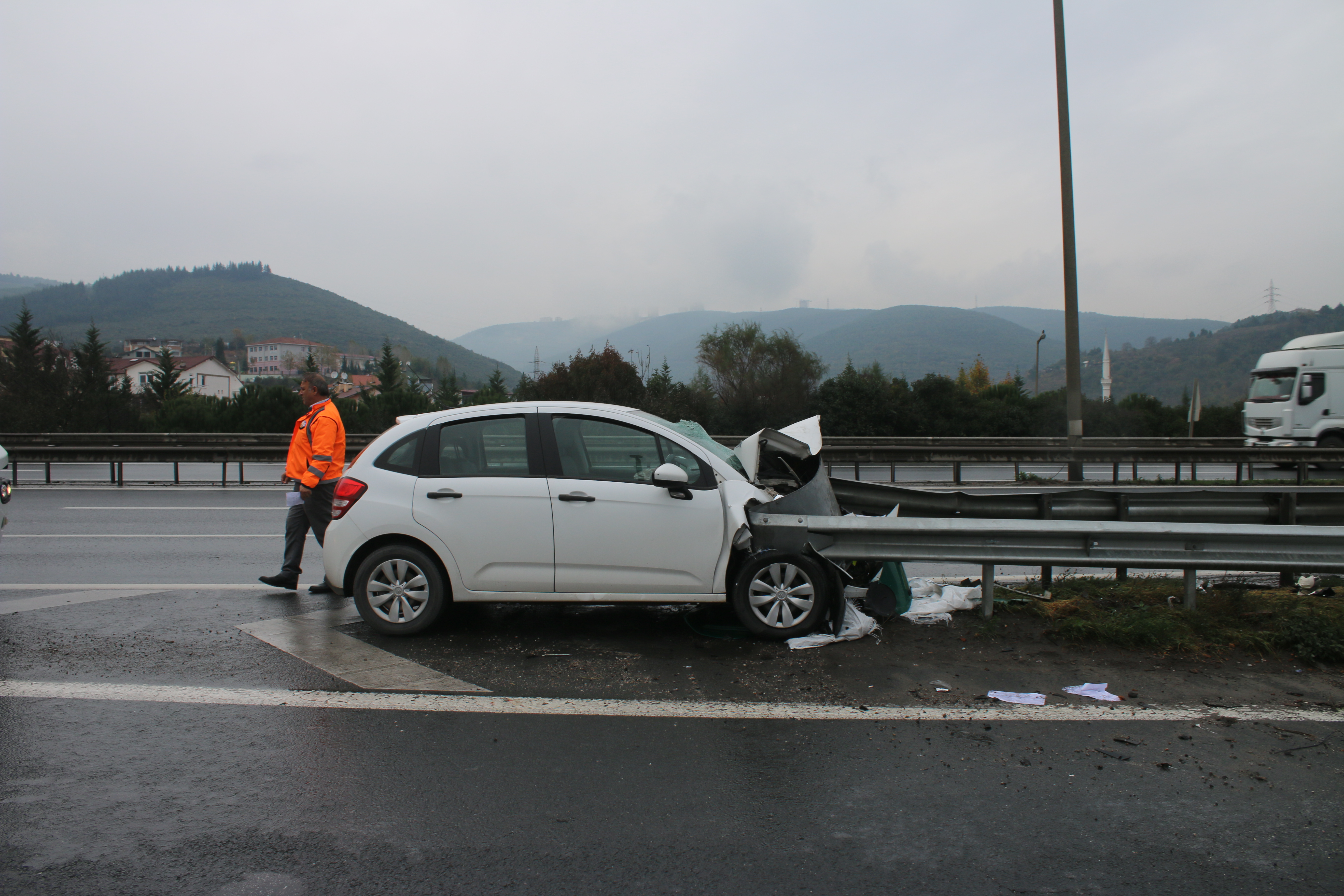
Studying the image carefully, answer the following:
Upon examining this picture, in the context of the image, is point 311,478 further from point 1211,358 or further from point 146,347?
point 146,347

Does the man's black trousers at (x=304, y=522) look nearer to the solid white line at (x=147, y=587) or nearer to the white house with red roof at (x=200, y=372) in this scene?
the solid white line at (x=147, y=587)

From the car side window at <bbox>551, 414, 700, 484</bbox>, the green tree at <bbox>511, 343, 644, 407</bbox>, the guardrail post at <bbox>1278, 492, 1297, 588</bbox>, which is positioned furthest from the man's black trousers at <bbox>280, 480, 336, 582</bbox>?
the green tree at <bbox>511, 343, 644, 407</bbox>

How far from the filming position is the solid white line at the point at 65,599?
646 centimetres

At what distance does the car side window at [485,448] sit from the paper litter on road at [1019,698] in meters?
3.20

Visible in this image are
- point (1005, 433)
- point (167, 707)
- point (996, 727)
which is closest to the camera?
point (996, 727)

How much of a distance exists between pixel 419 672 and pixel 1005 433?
3420 centimetres

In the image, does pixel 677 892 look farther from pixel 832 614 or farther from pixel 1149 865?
pixel 832 614

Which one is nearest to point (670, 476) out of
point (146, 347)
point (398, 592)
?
point (398, 592)

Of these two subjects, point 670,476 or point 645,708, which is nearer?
point 645,708

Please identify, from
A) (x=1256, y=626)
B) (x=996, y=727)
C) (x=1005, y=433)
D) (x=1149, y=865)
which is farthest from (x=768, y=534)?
(x=1005, y=433)

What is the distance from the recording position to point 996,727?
406cm

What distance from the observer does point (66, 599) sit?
6.75 meters

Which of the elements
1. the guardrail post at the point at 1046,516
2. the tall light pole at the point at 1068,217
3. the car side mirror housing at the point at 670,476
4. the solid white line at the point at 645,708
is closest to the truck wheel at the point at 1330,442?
the tall light pole at the point at 1068,217

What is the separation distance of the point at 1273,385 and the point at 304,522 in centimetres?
2674
